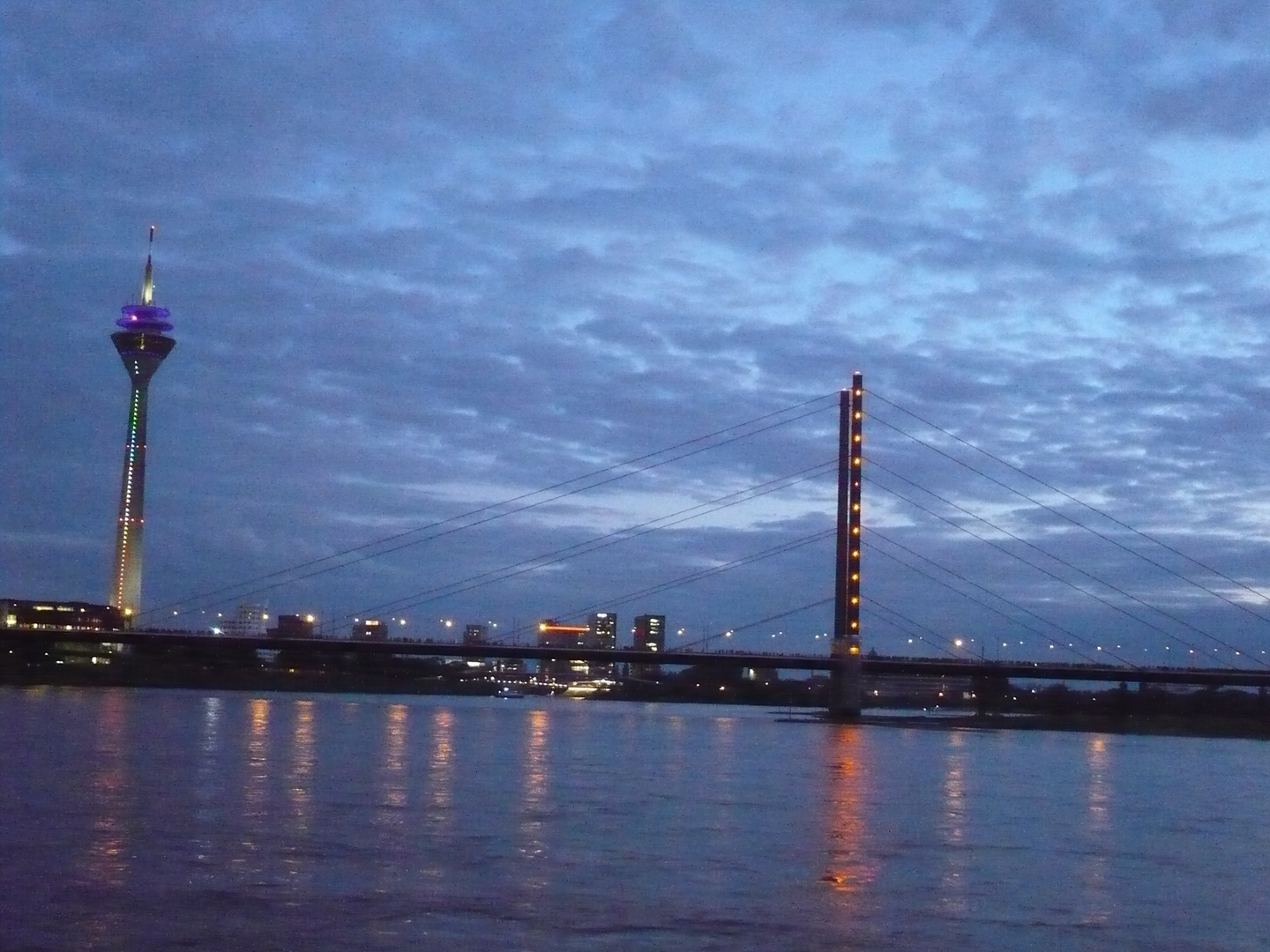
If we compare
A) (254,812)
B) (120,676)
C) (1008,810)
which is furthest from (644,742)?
(120,676)

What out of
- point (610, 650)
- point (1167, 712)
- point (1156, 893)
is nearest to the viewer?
point (1156, 893)

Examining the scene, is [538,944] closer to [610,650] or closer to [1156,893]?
[1156,893]

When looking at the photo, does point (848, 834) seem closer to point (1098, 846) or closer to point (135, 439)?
point (1098, 846)

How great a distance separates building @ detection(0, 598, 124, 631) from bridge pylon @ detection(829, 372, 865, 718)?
79.9 m

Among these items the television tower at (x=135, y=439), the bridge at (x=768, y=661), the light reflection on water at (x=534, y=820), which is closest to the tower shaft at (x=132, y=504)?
the television tower at (x=135, y=439)

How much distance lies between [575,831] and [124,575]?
504 ft

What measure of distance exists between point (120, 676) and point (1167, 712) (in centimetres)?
7247

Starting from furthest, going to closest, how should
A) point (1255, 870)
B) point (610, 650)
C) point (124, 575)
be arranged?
1. point (124, 575)
2. point (610, 650)
3. point (1255, 870)

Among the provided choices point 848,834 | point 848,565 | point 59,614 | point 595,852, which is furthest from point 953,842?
point 59,614

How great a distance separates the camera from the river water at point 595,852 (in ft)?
40.2

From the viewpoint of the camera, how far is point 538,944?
11.4 metres

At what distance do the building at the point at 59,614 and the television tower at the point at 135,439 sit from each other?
10.9 feet

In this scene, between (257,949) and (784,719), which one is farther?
(784,719)

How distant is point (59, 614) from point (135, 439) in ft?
67.4
